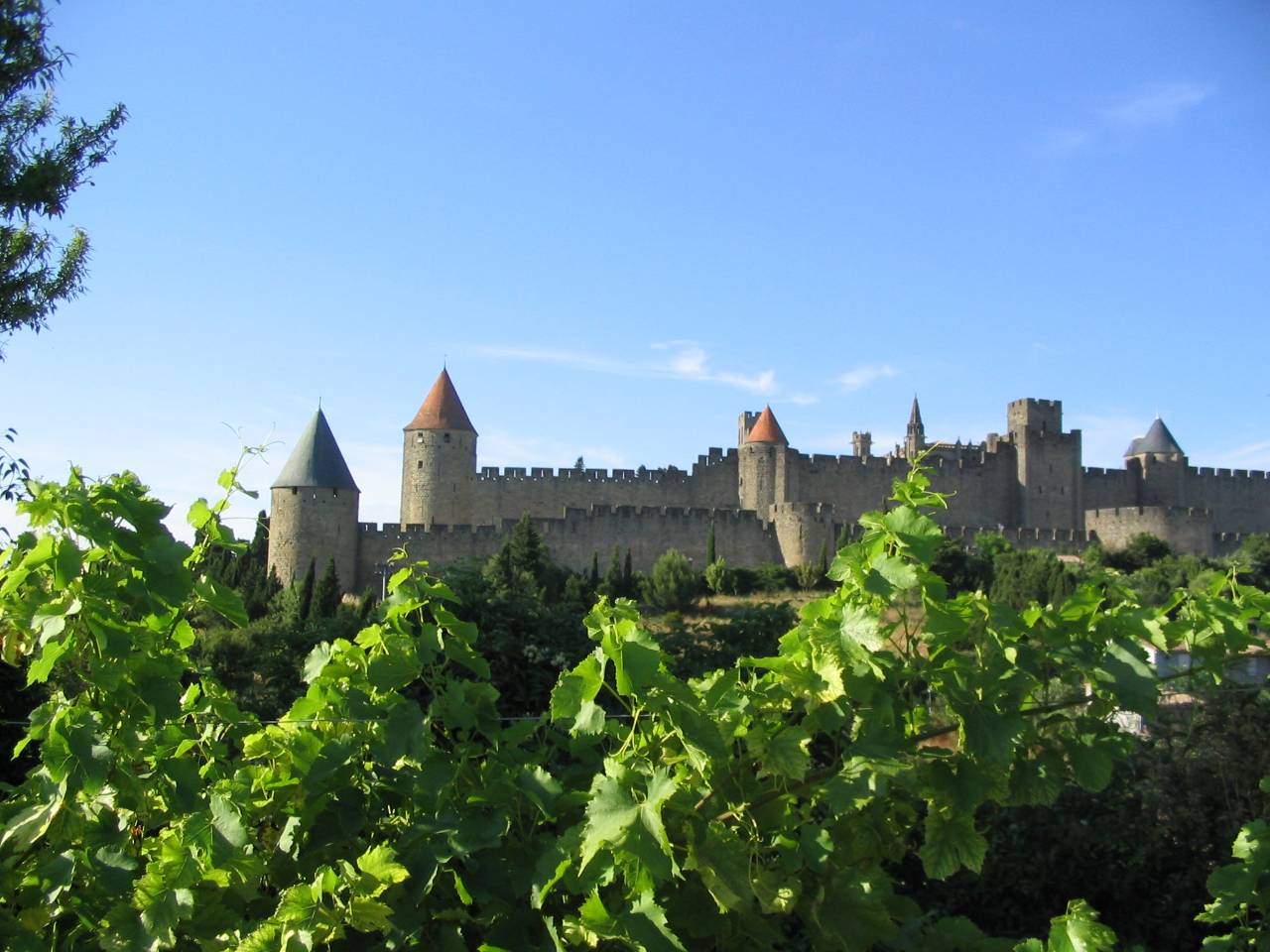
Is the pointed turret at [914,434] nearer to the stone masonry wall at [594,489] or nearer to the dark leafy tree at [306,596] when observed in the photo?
the stone masonry wall at [594,489]

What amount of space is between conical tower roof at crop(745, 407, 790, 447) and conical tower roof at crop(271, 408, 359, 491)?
12.3 m

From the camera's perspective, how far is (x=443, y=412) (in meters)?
33.3

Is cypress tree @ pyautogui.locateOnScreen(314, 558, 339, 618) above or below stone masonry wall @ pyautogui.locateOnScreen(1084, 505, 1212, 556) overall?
below

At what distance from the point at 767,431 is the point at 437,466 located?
9.90 metres

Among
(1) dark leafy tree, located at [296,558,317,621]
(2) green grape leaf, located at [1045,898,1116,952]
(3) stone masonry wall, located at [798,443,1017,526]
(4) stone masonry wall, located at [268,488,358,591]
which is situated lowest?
(2) green grape leaf, located at [1045,898,1116,952]

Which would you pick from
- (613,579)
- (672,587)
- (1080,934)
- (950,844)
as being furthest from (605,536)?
(1080,934)

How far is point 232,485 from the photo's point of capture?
2.71 meters

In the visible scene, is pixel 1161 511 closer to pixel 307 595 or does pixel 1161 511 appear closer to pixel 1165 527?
pixel 1165 527

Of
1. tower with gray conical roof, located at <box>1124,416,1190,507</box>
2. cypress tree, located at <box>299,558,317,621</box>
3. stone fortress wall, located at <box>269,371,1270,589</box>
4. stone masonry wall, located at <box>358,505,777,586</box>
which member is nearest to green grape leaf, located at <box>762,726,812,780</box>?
cypress tree, located at <box>299,558,317,621</box>

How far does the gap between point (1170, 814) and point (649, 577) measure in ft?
82.3

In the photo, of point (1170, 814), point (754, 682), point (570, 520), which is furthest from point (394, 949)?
point (570, 520)

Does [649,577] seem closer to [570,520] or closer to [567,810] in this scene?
[570,520]

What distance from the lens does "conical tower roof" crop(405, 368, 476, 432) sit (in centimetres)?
3325

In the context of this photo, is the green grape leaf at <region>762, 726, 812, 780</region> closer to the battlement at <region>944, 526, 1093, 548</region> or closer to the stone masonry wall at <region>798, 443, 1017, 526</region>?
the battlement at <region>944, 526, 1093, 548</region>
